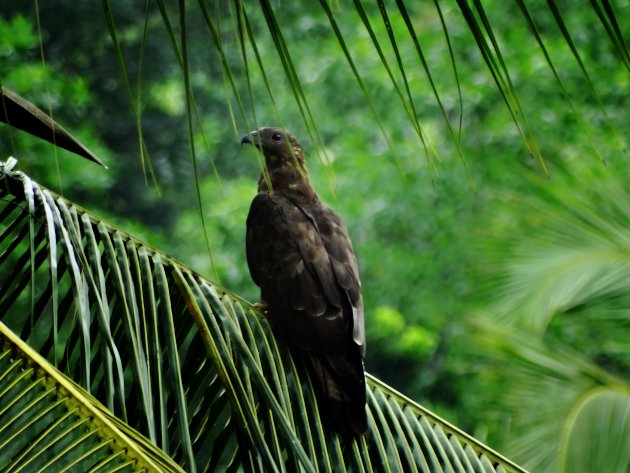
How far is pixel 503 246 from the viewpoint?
6.50m

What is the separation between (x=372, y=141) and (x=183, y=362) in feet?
31.4

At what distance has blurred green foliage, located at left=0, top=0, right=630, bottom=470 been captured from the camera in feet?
34.5


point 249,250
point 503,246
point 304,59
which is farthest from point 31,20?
point 249,250

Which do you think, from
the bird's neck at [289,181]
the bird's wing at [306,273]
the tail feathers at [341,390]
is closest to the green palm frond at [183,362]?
the tail feathers at [341,390]

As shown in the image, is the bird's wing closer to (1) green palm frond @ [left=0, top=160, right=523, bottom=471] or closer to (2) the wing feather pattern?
(2) the wing feather pattern

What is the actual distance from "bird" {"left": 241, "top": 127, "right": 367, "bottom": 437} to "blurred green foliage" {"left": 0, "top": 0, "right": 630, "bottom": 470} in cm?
534

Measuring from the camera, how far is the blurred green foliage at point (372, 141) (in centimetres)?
1051

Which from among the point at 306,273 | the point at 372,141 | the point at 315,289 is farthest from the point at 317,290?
the point at 372,141

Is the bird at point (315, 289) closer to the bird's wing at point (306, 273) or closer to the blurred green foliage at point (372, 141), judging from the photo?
the bird's wing at point (306, 273)

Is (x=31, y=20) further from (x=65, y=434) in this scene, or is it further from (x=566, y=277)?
(x=65, y=434)

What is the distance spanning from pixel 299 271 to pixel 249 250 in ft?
1.47

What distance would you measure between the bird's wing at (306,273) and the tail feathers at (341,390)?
73 millimetres

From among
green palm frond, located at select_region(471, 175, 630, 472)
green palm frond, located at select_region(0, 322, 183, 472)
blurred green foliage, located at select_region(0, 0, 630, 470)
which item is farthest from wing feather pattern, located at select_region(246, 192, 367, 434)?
blurred green foliage, located at select_region(0, 0, 630, 470)

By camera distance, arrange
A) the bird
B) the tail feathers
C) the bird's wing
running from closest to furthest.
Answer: the tail feathers → the bird → the bird's wing
